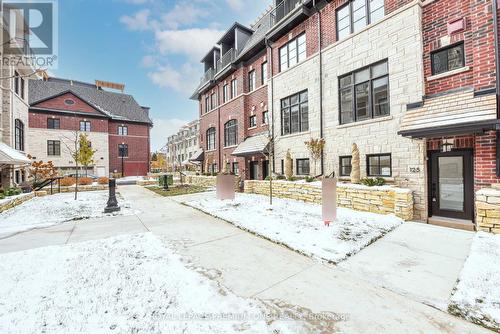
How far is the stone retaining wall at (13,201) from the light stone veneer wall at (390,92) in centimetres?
1409

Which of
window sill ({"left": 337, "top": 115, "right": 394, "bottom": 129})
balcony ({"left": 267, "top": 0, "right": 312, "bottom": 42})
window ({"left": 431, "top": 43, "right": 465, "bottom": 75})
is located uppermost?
balcony ({"left": 267, "top": 0, "right": 312, "bottom": 42})

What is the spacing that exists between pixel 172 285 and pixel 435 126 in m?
8.28

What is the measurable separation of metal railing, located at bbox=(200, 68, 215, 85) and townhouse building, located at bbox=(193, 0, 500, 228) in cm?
960

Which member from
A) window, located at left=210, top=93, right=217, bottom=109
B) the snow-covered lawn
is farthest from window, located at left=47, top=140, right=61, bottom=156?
the snow-covered lawn

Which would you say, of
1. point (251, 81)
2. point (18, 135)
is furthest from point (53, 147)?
point (251, 81)

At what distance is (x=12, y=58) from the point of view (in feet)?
43.1

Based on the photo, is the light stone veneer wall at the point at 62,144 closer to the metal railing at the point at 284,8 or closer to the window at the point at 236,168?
the window at the point at 236,168

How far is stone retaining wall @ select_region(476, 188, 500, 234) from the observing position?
5490 mm

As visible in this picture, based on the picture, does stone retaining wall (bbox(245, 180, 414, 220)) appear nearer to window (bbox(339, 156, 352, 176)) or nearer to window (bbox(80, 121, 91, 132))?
window (bbox(339, 156, 352, 176))

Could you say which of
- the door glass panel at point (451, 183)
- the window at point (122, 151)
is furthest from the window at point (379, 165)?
the window at point (122, 151)

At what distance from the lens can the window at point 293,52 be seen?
42.1ft

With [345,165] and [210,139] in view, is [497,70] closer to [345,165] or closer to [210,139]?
[345,165]

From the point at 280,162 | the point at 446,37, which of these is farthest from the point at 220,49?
the point at 446,37

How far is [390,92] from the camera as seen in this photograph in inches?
342
